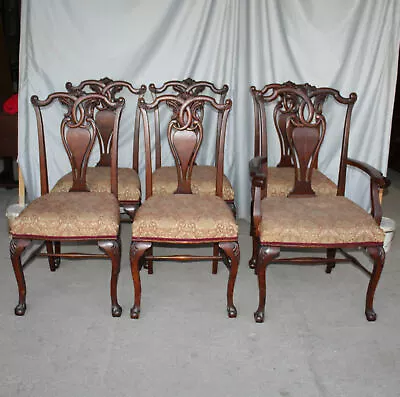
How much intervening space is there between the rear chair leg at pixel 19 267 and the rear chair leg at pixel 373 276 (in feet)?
5.33

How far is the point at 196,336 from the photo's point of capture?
2.21 metres

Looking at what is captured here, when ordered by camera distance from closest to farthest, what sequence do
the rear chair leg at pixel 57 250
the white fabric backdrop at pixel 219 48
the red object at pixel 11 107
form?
1. the rear chair leg at pixel 57 250
2. the white fabric backdrop at pixel 219 48
3. the red object at pixel 11 107

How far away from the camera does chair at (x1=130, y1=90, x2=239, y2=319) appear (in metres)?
2.26

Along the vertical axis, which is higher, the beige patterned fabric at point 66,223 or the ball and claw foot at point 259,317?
the beige patterned fabric at point 66,223

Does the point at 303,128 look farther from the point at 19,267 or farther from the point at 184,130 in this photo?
the point at 19,267

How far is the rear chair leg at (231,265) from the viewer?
228 cm

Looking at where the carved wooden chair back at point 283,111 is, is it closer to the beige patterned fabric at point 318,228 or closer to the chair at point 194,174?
the chair at point 194,174

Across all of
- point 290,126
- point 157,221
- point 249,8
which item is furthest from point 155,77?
point 157,221

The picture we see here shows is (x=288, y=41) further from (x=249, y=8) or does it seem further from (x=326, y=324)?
(x=326, y=324)

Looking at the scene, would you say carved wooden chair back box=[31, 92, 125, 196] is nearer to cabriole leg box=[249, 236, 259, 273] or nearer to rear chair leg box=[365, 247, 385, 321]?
cabriole leg box=[249, 236, 259, 273]

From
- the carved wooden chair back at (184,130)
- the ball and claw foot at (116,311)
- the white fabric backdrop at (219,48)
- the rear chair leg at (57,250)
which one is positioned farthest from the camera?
the white fabric backdrop at (219,48)

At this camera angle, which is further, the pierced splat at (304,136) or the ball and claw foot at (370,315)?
the pierced splat at (304,136)

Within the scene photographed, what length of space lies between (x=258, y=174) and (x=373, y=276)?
0.74 metres

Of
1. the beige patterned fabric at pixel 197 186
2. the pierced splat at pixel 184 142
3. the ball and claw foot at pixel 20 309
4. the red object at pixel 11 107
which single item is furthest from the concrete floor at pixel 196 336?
the red object at pixel 11 107
